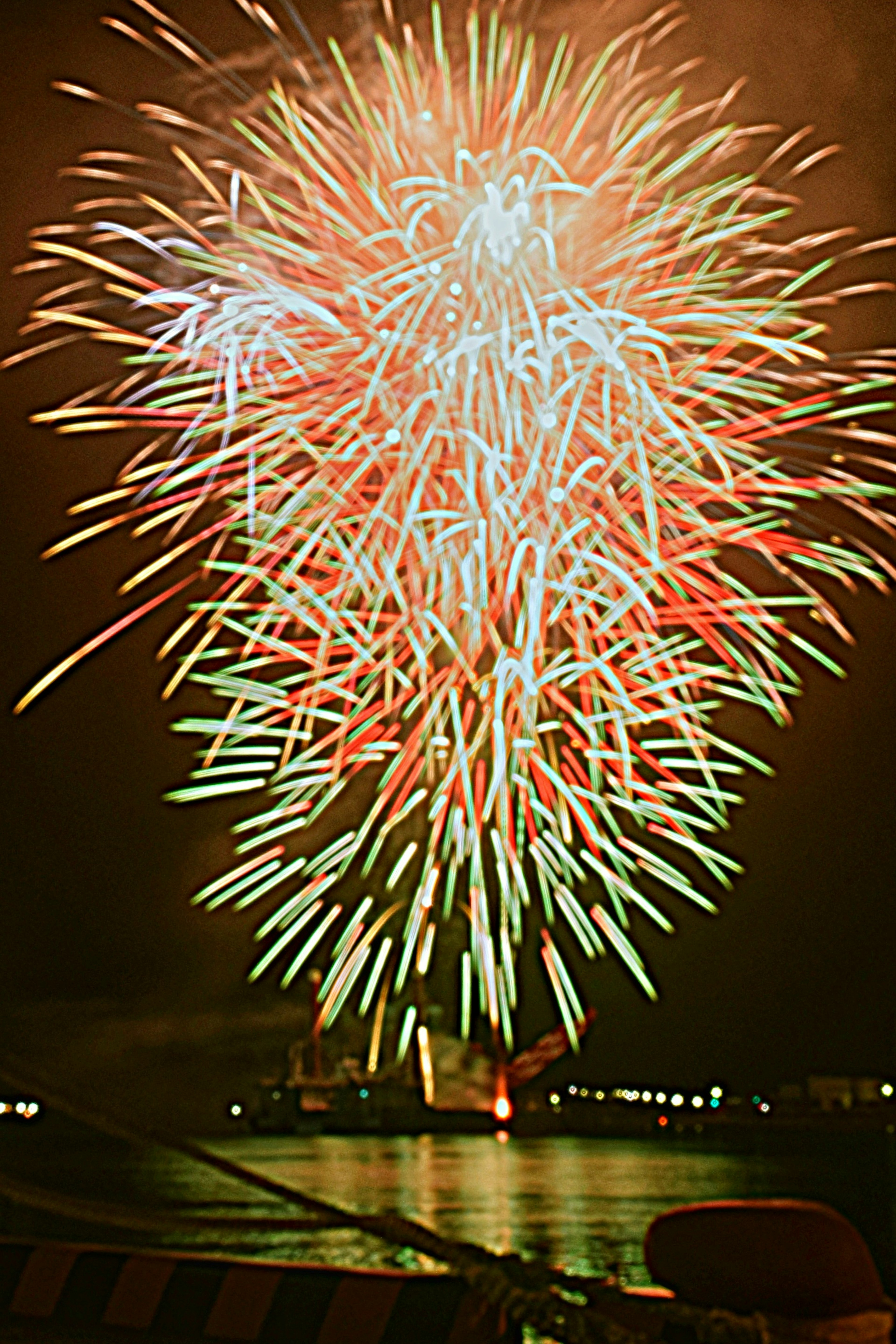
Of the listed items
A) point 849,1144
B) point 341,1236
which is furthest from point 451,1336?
point 849,1144

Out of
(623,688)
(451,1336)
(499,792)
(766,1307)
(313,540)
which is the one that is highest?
(313,540)

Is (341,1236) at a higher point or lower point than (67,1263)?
lower

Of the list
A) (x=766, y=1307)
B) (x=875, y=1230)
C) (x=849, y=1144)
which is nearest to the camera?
(x=766, y=1307)

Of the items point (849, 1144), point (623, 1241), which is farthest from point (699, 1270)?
point (849, 1144)

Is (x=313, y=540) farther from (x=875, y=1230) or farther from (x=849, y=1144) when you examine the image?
(x=849, y=1144)

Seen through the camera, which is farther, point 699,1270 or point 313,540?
point 313,540

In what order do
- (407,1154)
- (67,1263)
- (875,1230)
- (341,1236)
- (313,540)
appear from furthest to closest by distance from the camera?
(407,1154) → (875,1230) → (341,1236) → (313,540) → (67,1263)
